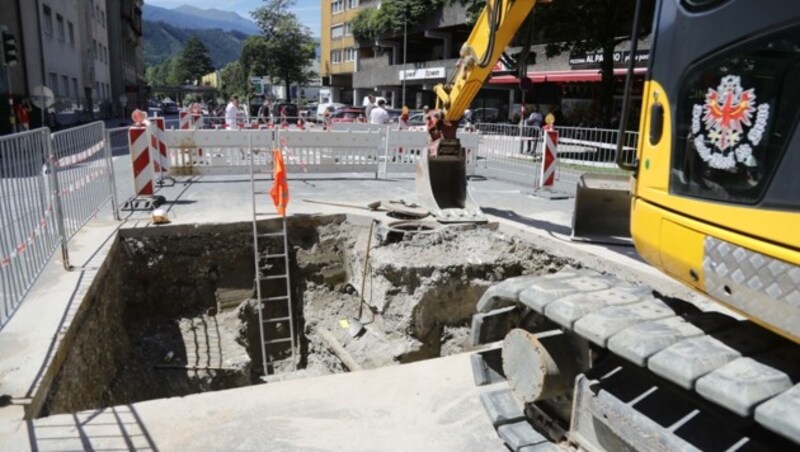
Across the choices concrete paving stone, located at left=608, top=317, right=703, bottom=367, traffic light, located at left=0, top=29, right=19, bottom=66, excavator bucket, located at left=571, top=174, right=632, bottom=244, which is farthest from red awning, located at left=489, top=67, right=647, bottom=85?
concrete paving stone, located at left=608, top=317, right=703, bottom=367

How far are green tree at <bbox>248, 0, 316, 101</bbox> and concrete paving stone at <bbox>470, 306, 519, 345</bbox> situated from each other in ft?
204

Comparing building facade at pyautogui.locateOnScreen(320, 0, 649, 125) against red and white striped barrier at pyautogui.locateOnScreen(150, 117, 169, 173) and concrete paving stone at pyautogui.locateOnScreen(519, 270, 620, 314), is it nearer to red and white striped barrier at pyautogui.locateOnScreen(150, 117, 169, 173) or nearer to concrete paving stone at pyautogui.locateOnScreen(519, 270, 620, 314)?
red and white striped barrier at pyautogui.locateOnScreen(150, 117, 169, 173)

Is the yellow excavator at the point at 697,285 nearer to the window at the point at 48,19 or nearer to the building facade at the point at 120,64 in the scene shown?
the window at the point at 48,19

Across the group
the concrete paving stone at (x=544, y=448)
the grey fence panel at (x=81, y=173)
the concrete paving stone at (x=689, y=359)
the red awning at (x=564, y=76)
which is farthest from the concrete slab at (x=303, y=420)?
the red awning at (x=564, y=76)

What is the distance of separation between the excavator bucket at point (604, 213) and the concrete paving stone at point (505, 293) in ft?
15.5

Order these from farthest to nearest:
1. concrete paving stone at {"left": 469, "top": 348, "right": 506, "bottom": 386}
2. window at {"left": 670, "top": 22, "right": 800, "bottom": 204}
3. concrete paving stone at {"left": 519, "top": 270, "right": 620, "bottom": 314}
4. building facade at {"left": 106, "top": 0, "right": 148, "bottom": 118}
A: building facade at {"left": 106, "top": 0, "right": 148, "bottom": 118}
concrete paving stone at {"left": 469, "top": 348, "right": 506, "bottom": 386}
concrete paving stone at {"left": 519, "top": 270, "right": 620, "bottom": 314}
window at {"left": 670, "top": 22, "right": 800, "bottom": 204}

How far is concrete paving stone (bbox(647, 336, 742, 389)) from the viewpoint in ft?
8.21

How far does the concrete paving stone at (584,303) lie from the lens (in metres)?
3.12

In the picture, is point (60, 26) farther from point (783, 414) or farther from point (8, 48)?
point (783, 414)

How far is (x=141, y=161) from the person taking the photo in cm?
931

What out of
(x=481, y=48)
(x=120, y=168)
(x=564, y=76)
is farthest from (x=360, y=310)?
(x=564, y=76)

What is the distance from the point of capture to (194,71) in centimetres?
14212

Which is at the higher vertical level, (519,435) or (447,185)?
(447,185)

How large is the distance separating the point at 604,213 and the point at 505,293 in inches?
213
